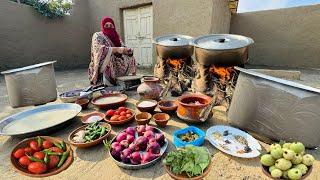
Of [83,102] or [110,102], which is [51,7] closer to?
[83,102]

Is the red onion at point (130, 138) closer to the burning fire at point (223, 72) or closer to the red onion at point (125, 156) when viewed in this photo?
the red onion at point (125, 156)

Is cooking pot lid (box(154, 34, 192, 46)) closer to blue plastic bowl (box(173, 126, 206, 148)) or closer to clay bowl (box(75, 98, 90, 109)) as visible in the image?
clay bowl (box(75, 98, 90, 109))

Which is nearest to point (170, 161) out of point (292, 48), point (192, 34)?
point (192, 34)

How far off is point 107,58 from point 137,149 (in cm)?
238

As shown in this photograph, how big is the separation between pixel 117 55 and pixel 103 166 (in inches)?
102

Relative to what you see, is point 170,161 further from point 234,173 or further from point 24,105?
point 24,105

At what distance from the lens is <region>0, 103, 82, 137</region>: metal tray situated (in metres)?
2.06

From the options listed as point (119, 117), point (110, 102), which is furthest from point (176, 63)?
point (119, 117)

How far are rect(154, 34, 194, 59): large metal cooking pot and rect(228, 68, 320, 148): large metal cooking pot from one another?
1.63 metres

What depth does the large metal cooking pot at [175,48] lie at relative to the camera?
356 cm

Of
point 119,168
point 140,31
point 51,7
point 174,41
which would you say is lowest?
point 119,168

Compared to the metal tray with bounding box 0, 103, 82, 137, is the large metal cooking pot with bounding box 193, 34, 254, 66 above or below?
above

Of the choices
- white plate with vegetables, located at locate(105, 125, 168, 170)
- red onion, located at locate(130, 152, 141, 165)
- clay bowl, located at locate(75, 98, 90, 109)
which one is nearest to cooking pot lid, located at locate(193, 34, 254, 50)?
white plate with vegetables, located at locate(105, 125, 168, 170)

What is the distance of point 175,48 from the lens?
3.57 meters
